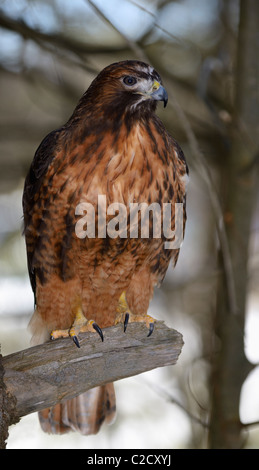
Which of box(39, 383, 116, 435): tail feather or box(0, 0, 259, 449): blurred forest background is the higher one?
box(0, 0, 259, 449): blurred forest background

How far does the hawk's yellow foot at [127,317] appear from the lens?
137 inches

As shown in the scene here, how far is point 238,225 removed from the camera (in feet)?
14.4

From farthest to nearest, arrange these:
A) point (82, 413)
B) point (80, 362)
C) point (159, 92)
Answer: point (82, 413)
point (80, 362)
point (159, 92)

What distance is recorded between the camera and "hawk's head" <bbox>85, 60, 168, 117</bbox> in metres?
3.11

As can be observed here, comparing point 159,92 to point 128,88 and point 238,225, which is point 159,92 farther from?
point 238,225

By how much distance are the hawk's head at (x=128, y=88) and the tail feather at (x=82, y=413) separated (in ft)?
6.72

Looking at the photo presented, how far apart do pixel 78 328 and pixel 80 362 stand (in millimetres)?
276

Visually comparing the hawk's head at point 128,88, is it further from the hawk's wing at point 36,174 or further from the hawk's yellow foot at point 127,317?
the hawk's yellow foot at point 127,317

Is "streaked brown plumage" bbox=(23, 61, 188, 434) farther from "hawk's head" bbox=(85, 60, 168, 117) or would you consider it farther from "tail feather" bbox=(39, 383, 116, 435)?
"tail feather" bbox=(39, 383, 116, 435)

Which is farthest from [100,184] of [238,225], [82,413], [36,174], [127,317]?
[82,413]

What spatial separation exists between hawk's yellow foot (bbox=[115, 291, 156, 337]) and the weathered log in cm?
5

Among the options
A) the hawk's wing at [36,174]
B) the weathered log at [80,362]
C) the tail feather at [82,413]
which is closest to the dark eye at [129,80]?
the hawk's wing at [36,174]

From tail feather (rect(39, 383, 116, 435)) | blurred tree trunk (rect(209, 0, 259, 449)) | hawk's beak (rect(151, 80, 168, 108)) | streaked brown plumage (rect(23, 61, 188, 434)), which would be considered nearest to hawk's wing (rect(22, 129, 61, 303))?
streaked brown plumage (rect(23, 61, 188, 434))

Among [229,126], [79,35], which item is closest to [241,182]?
[229,126]
